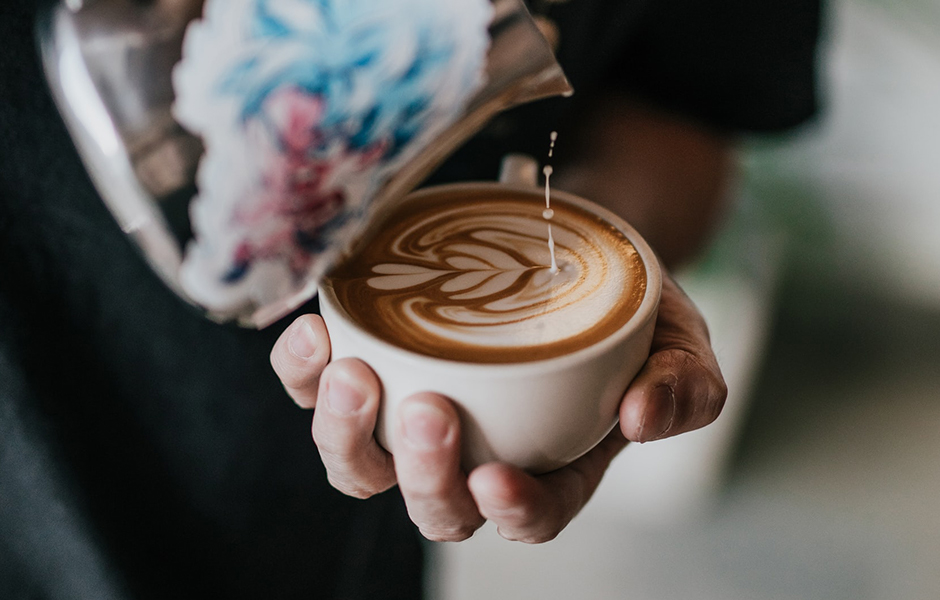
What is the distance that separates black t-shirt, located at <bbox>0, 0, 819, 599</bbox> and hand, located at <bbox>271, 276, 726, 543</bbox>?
0.57 ft

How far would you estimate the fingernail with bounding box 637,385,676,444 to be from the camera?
1.85 feet

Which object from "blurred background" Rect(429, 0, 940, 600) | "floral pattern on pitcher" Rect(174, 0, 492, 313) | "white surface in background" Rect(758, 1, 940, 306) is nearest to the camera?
"floral pattern on pitcher" Rect(174, 0, 492, 313)

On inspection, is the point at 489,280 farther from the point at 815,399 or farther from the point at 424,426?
the point at 815,399

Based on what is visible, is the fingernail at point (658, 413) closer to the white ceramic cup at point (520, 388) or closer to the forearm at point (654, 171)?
the white ceramic cup at point (520, 388)

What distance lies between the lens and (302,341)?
0.58 m

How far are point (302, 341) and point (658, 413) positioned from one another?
0.30 meters

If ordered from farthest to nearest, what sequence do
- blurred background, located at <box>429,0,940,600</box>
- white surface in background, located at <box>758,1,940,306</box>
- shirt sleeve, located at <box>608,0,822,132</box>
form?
white surface in background, located at <box>758,1,940,306</box>, blurred background, located at <box>429,0,940,600</box>, shirt sleeve, located at <box>608,0,822,132</box>

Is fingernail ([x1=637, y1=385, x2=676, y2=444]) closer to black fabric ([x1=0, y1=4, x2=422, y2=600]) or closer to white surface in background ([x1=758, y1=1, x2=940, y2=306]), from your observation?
black fabric ([x1=0, y1=4, x2=422, y2=600])

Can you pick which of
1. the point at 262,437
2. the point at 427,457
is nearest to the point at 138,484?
the point at 262,437

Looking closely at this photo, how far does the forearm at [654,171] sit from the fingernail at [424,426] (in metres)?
0.71

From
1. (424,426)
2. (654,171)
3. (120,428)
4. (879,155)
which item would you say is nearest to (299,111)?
(424,426)

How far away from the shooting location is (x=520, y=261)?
0.65m

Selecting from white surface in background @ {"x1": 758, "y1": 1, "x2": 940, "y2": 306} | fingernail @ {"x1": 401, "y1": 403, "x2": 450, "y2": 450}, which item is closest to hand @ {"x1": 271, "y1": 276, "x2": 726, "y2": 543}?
fingernail @ {"x1": 401, "y1": 403, "x2": 450, "y2": 450}

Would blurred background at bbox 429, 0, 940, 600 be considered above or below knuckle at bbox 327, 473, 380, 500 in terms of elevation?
below
